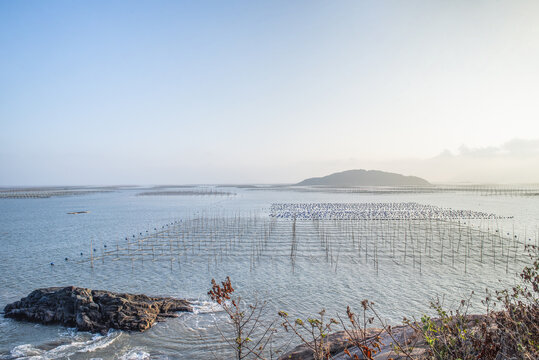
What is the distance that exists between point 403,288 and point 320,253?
8.26 m

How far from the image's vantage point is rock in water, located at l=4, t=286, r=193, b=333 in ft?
38.3

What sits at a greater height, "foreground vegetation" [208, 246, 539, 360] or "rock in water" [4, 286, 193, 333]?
"foreground vegetation" [208, 246, 539, 360]

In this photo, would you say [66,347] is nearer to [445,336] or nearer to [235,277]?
[235,277]

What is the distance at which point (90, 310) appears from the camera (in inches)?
473

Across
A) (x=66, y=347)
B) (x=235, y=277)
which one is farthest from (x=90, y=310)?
(x=235, y=277)

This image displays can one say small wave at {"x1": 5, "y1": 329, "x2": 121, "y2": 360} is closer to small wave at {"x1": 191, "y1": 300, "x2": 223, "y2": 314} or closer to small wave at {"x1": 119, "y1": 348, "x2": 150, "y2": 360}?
small wave at {"x1": 119, "y1": 348, "x2": 150, "y2": 360}

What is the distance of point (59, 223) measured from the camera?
41.8 metres

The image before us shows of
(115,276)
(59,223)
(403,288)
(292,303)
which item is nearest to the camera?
(292,303)

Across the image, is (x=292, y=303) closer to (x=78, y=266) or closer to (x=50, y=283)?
(x=50, y=283)

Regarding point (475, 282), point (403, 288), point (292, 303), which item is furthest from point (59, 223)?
point (475, 282)

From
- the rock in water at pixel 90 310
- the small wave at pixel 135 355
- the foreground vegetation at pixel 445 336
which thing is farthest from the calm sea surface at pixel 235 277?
the foreground vegetation at pixel 445 336

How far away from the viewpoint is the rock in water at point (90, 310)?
11.7 metres

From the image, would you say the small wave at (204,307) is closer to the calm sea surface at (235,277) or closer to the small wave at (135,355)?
the calm sea surface at (235,277)

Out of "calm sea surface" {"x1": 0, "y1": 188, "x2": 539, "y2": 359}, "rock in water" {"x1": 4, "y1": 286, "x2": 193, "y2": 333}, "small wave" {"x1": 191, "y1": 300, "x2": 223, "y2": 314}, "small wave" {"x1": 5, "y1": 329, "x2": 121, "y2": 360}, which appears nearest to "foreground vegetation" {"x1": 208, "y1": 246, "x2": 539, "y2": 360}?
"calm sea surface" {"x1": 0, "y1": 188, "x2": 539, "y2": 359}
